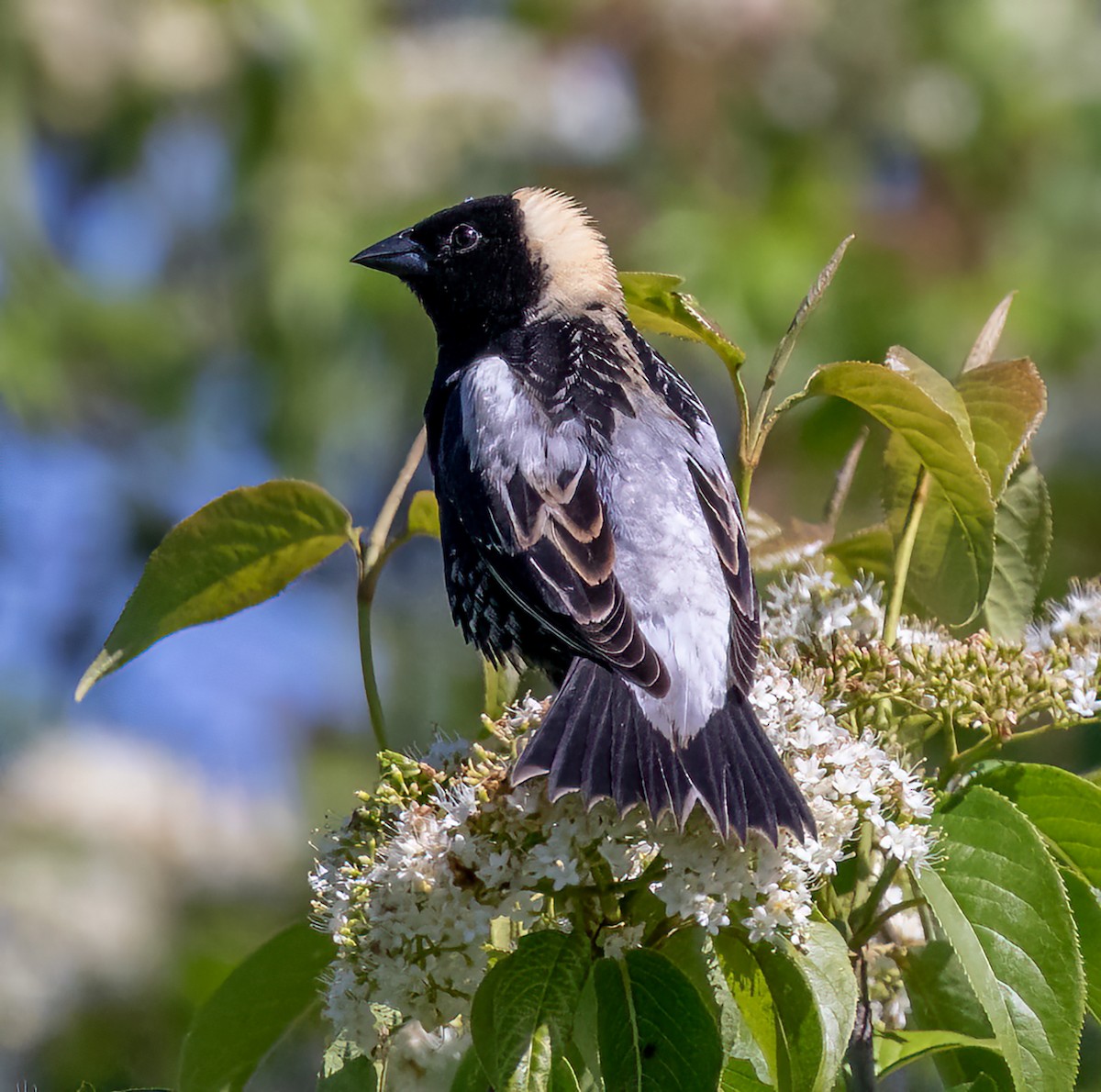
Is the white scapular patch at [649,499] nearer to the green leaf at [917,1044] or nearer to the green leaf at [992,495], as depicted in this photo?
the green leaf at [992,495]

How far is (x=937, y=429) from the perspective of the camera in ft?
5.21

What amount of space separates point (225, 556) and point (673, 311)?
1.96ft

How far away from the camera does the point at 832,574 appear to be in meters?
1.80

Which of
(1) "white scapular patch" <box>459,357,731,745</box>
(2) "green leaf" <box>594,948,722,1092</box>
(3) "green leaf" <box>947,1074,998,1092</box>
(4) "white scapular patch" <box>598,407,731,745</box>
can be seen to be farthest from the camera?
(1) "white scapular patch" <box>459,357,731,745</box>

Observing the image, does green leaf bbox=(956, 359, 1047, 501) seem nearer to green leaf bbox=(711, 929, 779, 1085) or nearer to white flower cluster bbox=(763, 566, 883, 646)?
white flower cluster bbox=(763, 566, 883, 646)

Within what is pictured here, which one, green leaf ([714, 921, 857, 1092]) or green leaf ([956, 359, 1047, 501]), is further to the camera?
green leaf ([956, 359, 1047, 501])

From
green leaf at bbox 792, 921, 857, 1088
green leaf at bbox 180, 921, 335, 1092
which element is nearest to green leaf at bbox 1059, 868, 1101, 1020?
green leaf at bbox 792, 921, 857, 1088

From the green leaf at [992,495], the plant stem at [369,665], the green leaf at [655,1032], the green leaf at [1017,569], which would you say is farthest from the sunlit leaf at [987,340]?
the green leaf at [655,1032]

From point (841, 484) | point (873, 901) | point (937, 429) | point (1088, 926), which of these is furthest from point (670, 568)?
point (1088, 926)

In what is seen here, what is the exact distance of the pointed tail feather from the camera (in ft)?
4.35

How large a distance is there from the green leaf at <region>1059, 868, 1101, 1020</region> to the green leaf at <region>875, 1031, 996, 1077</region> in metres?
0.11

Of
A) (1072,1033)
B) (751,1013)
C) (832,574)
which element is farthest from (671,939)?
(832,574)

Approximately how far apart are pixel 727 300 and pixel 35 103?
331cm

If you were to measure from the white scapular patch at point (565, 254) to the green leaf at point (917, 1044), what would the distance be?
1405 millimetres
